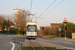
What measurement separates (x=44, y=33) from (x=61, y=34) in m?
12.2

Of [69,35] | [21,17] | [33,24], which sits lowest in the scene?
[69,35]

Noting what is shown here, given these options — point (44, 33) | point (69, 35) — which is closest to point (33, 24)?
point (69, 35)

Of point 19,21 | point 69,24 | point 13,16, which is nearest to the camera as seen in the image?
point 69,24

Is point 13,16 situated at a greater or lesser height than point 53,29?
greater

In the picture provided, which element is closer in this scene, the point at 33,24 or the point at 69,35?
the point at 33,24

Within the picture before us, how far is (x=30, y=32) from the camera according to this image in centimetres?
2905

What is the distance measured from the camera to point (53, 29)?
46219 millimetres

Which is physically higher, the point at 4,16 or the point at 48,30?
the point at 4,16

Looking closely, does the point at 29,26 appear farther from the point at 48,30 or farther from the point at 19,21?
the point at 19,21

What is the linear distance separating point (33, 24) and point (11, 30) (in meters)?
41.8

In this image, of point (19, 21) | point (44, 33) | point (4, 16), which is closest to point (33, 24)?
point (44, 33)

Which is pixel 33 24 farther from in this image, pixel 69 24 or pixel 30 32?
pixel 69 24

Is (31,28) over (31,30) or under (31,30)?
over

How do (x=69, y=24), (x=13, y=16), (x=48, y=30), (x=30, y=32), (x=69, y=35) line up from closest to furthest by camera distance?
(x=30, y=32)
(x=69, y=35)
(x=69, y=24)
(x=48, y=30)
(x=13, y=16)
